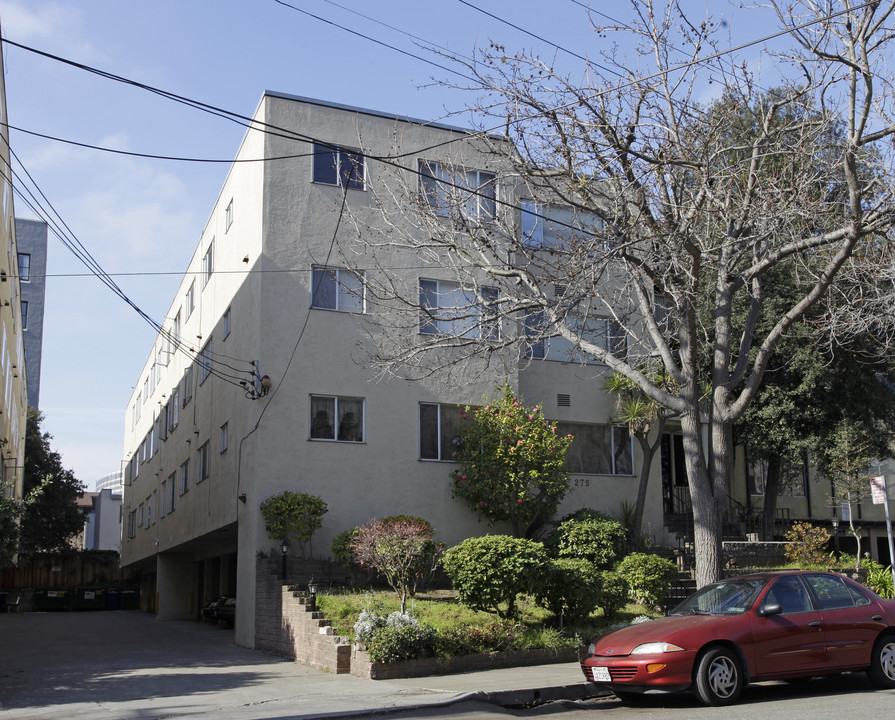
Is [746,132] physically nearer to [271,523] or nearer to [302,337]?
[302,337]

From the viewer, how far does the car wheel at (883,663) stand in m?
10.0

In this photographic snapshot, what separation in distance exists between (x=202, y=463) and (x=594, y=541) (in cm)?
1124

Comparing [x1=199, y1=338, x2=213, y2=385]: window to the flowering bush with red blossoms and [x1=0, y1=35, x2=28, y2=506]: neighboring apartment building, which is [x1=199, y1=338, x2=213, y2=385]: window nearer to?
[x1=0, y1=35, x2=28, y2=506]: neighboring apartment building

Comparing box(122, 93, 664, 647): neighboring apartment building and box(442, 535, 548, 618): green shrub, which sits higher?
box(122, 93, 664, 647): neighboring apartment building

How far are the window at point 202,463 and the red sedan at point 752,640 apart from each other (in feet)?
50.8

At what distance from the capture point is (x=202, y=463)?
23906 millimetres

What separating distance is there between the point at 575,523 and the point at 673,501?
25.7 ft

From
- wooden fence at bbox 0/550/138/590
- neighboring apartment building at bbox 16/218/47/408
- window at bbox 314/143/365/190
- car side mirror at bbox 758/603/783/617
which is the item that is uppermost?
neighboring apartment building at bbox 16/218/47/408

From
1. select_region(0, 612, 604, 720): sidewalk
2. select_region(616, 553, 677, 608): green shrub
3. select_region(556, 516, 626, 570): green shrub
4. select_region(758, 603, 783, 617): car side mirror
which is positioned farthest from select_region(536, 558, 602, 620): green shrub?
select_region(758, 603, 783, 617): car side mirror

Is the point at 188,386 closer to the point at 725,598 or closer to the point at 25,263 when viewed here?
the point at 725,598

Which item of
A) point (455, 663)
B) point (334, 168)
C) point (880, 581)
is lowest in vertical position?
point (455, 663)

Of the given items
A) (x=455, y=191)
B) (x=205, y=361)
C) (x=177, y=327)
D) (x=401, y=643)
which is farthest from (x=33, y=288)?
(x=401, y=643)

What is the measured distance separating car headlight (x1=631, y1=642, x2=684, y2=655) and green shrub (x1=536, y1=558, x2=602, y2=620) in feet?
15.2

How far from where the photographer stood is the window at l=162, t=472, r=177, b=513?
2880cm
